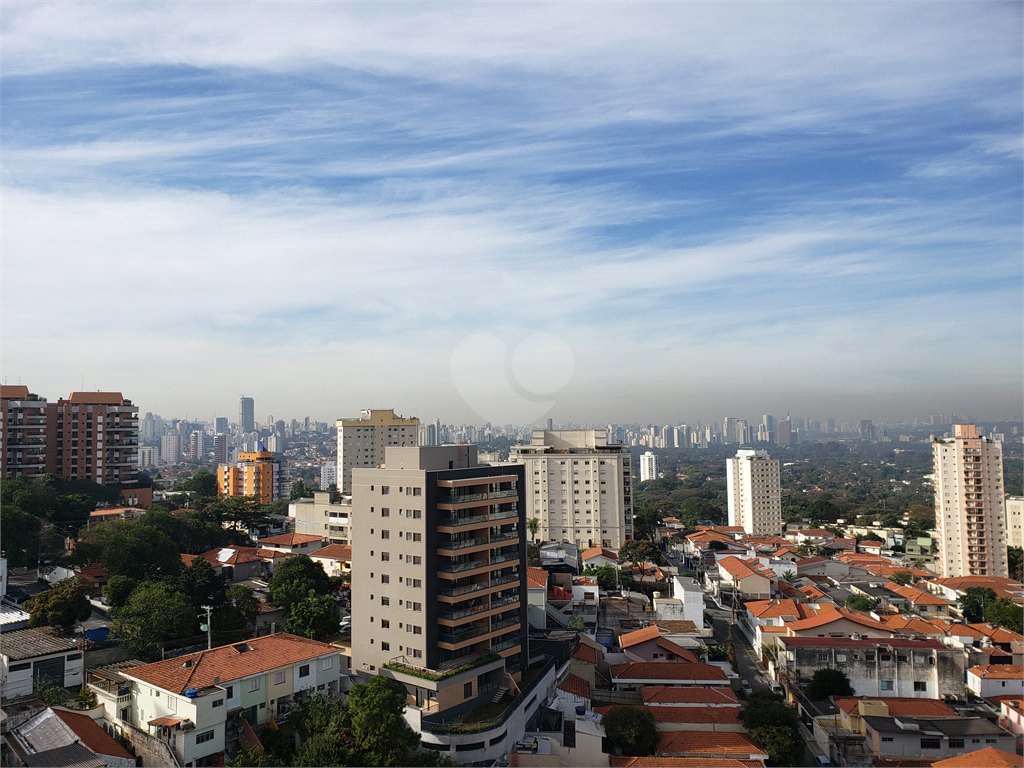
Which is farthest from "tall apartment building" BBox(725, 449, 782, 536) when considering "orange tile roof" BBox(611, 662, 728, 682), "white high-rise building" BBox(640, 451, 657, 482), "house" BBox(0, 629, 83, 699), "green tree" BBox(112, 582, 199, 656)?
"house" BBox(0, 629, 83, 699)

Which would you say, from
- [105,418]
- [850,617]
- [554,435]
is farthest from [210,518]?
[850,617]

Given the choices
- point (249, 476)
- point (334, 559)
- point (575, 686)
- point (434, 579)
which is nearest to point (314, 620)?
point (434, 579)

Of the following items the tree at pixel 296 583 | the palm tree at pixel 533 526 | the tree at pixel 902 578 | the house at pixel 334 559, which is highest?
the tree at pixel 296 583

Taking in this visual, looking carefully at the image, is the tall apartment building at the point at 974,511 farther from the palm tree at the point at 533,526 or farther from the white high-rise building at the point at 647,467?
the white high-rise building at the point at 647,467

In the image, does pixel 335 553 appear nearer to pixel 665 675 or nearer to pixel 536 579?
pixel 536 579

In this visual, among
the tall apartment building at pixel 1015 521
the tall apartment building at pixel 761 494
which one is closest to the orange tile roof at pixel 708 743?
the tall apartment building at pixel 1015 521

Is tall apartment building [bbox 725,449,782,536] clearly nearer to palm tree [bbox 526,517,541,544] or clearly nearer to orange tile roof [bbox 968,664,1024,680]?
palm tree [bbox 526,517,541,544]
